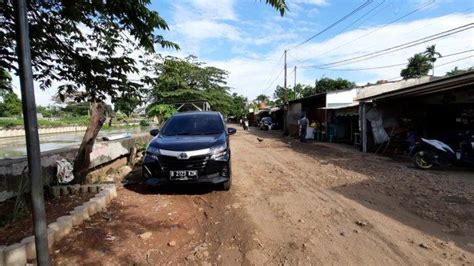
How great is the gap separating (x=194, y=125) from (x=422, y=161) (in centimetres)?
654

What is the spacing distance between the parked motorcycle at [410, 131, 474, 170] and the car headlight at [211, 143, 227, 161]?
20.7 feet

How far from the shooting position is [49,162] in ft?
21.9

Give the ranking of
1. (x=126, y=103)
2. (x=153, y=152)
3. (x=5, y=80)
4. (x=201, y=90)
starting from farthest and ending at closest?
(x=201, y=90), (x=153, y=152), (x=126, y=103), (x=5, y=80)

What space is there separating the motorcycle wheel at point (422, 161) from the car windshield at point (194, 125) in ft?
19.3

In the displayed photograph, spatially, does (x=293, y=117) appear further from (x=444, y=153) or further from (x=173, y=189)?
(x=173, y=189)

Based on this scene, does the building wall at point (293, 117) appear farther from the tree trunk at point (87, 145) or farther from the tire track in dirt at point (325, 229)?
the tree trunk at point (87, 145)

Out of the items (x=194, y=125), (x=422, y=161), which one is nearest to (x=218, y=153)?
(x=194, y=125)

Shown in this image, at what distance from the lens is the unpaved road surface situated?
3949 millimetres

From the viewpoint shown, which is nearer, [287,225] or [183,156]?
[287,225]

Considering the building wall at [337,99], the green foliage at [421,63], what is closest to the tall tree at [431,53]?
the green foliage at [421,63]

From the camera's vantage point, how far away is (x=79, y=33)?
4.79 metres

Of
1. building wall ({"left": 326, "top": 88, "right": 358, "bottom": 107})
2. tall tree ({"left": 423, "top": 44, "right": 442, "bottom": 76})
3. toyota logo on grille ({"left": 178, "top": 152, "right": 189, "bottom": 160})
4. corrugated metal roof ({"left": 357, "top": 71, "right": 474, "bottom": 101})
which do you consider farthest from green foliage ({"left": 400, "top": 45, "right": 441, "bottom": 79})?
toyota logo on grille ({"left": 178, "top": 152, "right": 189, "bottom": 160})

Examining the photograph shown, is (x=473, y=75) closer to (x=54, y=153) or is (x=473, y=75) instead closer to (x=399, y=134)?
(x=399, y=134)

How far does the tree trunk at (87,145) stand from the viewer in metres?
7.24
